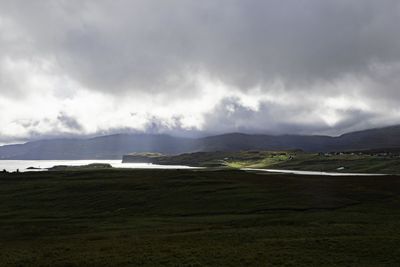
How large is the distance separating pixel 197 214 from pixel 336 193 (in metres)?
36.2

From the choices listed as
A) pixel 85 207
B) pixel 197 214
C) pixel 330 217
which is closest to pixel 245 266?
pixel 330 217

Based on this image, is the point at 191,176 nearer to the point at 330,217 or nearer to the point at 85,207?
the point at 85,207

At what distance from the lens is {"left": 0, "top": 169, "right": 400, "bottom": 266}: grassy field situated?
139ft

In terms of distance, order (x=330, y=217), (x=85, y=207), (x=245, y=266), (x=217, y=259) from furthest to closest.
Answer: (x=85, y=207) → (x=330, y=217) → (x=217, y=259) → (x=245, y=266)

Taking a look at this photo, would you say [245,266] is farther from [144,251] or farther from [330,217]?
[330,217]

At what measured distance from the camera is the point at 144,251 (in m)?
44.9

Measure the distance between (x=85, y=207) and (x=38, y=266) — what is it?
4787 cm

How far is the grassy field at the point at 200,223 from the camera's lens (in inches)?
1667

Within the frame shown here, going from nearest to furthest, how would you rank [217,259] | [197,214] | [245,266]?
[245,266], [217,259], [197,214]

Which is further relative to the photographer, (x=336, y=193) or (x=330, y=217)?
(x=336, y=193)

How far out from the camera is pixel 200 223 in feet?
213

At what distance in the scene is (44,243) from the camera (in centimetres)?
5219

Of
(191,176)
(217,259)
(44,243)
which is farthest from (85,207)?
(217,259)

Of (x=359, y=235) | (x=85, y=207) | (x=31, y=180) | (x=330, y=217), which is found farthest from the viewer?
(x=31, y=180)
